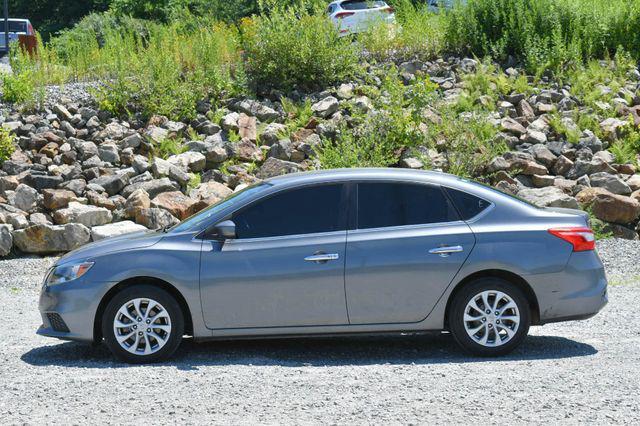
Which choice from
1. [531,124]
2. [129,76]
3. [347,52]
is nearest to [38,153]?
[129,76]

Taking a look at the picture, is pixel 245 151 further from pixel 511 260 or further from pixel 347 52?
pixel 511 260

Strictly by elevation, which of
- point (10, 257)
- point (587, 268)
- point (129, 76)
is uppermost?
point (129, 76)

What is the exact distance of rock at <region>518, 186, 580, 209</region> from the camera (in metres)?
14.0

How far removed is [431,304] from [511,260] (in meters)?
0.74

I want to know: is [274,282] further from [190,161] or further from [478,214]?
[190,161]

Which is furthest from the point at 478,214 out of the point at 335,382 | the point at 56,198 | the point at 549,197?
the point at 56,198

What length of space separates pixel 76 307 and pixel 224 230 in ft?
4.43

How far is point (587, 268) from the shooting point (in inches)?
312

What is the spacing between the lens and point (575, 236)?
795 centimetres

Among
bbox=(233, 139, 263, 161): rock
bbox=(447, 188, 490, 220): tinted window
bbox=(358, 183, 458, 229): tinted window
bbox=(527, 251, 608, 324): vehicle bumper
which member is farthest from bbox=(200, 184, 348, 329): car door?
bbox=(233, 139, 263, 161): rock

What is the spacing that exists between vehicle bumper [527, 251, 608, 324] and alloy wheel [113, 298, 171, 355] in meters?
2.98

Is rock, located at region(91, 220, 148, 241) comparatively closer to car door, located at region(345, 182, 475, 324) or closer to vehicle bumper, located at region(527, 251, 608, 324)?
car door, located at region(345, 182, 475, 324)

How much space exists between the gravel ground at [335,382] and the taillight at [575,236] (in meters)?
0.90

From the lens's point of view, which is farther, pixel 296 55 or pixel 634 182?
pixel 296 55
